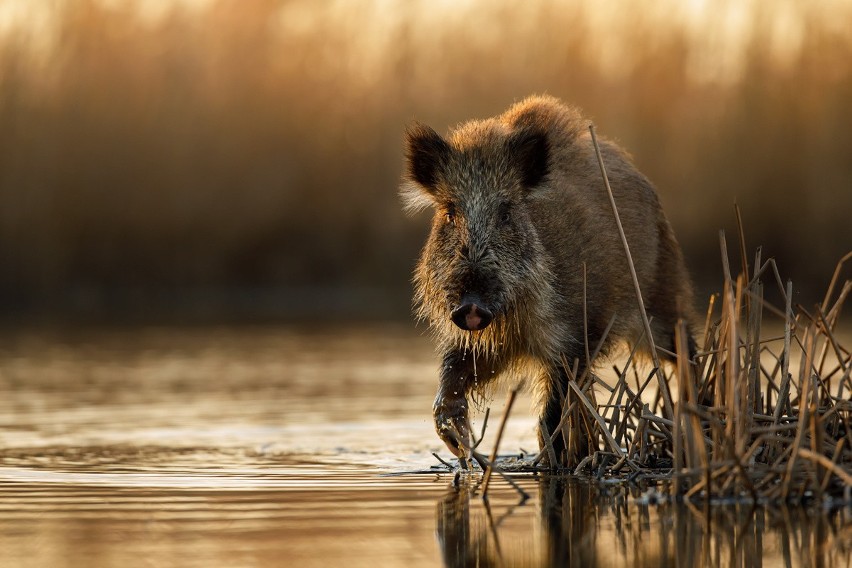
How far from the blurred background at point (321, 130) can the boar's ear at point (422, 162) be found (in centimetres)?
1245

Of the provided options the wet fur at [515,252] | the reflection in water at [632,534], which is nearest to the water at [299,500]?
the reflection in water at [632,534]

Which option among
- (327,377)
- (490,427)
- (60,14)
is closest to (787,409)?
(490,427)

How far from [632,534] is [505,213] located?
2.45 m

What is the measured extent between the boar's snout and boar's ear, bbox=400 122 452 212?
3.79 feet

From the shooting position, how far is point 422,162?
7.23m

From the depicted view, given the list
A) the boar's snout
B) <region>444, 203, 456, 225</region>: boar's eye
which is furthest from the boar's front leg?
the boar's snout

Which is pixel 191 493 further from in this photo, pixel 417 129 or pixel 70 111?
pixel 70 111

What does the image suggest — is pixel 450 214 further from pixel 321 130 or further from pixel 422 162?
pixel 321 130

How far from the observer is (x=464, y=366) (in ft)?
Answer: 24.2

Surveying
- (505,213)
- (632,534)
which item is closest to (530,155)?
(505,213)

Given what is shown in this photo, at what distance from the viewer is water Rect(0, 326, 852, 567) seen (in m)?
4.61

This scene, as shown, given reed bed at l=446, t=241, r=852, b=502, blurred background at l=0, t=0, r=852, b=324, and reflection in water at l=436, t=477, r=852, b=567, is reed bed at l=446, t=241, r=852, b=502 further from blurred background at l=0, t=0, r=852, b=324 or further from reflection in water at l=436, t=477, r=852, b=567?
blurred background at l=0, t=0, r=852, b=324

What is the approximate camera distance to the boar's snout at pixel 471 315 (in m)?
6.21

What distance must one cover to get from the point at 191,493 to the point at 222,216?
15.8 m
